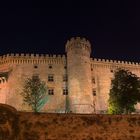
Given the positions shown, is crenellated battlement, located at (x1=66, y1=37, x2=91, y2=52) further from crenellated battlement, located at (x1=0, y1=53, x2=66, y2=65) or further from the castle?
crenellated battlement, located at (x1=0, y1=53, x2=66, y2=65)

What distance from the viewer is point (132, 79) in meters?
40.1

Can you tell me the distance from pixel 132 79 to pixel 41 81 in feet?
55.2

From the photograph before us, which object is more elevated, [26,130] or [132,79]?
[132,79]

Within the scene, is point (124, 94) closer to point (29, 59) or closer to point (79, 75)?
point (79, 75)

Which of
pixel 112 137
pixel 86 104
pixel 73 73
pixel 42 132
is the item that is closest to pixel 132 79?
pixel 86 104

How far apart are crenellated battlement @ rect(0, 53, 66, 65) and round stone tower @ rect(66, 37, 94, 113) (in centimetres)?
259

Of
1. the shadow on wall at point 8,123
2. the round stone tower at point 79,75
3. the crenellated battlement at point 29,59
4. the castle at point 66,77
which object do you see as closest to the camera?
the shadow on wall at point 8,123

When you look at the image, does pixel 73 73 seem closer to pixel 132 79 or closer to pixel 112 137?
pixel 132 79

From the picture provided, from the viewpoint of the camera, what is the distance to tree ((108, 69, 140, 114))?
38000mm

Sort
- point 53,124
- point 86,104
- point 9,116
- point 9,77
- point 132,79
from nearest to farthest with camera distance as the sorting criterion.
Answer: point 9,116 → point 53,124 → point 132,79 → point 86,104 → point 9,77

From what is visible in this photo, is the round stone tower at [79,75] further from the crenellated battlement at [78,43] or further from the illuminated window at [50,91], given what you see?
the illuminated window at [50,91]

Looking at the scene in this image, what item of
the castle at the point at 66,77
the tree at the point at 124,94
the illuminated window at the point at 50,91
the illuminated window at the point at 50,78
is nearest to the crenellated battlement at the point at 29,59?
the castle at the point at 66,77

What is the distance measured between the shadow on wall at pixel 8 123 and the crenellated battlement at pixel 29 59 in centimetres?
3460

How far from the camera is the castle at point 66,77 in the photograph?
5044 centimetres
